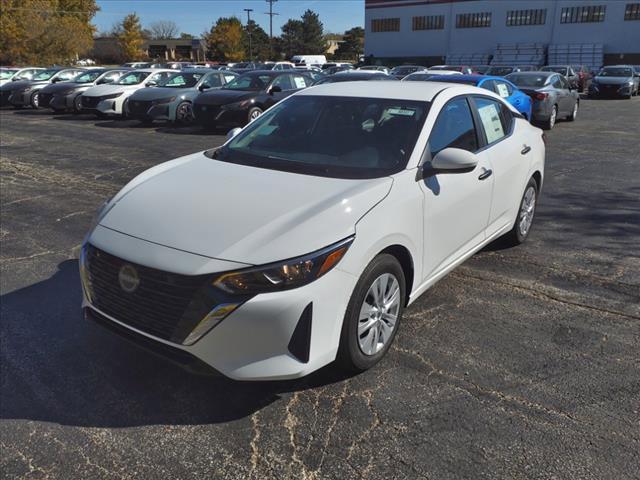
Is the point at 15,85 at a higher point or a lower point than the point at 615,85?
higher

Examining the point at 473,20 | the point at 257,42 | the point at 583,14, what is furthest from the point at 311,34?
the point at 583,14

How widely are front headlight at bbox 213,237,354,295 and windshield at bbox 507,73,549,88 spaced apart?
44.3 ft

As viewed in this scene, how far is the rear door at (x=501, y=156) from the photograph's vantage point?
4.43 m

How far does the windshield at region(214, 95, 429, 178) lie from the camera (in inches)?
141

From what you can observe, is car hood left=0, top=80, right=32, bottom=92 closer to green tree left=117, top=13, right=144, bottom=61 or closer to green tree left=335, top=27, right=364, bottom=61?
green tree left=117, top=13, right=144, bottom=61

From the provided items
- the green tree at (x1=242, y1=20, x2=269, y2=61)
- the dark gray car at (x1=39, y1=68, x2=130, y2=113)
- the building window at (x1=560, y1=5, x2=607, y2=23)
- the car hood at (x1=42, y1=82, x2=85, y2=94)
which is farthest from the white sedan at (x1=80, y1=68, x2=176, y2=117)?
the green tree at (x1=242, y1=20, x2=269, y2=61)

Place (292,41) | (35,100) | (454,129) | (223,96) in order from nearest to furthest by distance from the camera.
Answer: (454,129)
(223,96)
(35,100)
(292,41)

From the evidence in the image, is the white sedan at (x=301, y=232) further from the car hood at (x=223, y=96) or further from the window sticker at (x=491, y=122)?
the car hood at (x=223, y=96)

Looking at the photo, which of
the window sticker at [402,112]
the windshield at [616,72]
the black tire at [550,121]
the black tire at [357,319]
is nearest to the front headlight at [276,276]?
the black tire at [357,319]

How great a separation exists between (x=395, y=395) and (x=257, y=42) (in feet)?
329

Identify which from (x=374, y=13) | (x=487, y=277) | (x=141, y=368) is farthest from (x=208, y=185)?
(x=374, y=13)

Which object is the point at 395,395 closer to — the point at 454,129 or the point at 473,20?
the point at 454,129

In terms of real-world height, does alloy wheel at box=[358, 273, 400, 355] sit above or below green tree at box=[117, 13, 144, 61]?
below

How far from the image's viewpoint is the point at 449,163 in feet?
11.3
